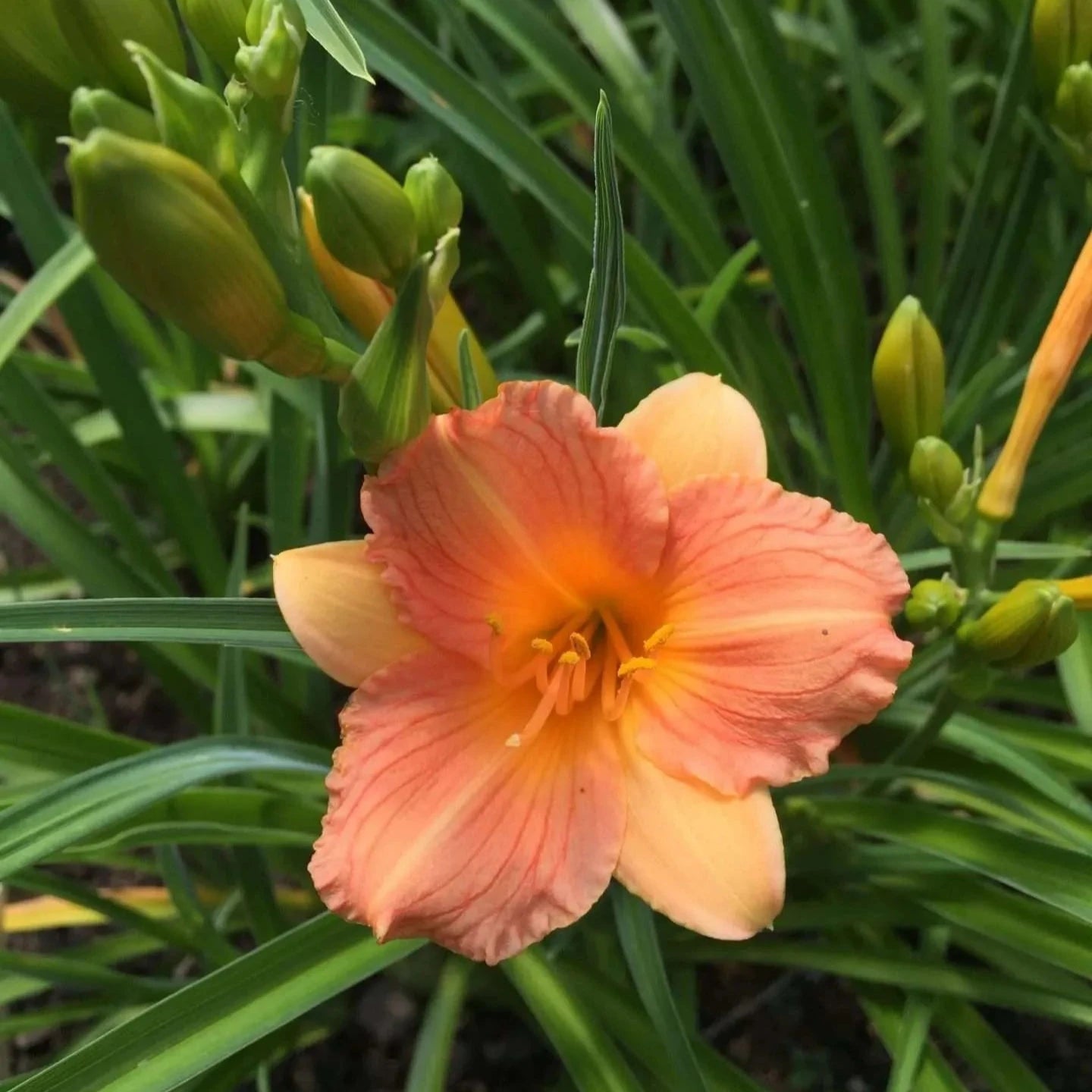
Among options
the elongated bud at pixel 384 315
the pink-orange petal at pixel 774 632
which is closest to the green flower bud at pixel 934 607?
the pink-orange petal at pixel 774 632

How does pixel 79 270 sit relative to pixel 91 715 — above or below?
above

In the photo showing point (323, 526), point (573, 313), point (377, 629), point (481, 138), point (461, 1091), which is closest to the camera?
point (377, 629)

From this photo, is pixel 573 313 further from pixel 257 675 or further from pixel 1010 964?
pixel 1010 964

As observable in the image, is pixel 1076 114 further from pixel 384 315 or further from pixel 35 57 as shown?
pixel 35 57

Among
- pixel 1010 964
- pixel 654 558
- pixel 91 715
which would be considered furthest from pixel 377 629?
pixel 91 715

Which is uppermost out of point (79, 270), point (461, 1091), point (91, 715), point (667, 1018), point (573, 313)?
A: point (79, 270)

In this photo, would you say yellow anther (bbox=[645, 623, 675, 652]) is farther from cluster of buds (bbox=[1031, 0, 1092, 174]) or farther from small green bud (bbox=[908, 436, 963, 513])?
cluster of buds (bbox=[1031, 0, 1092, 174])

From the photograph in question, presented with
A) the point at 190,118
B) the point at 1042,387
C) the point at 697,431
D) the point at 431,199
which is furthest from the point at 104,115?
the point at 1042,387
